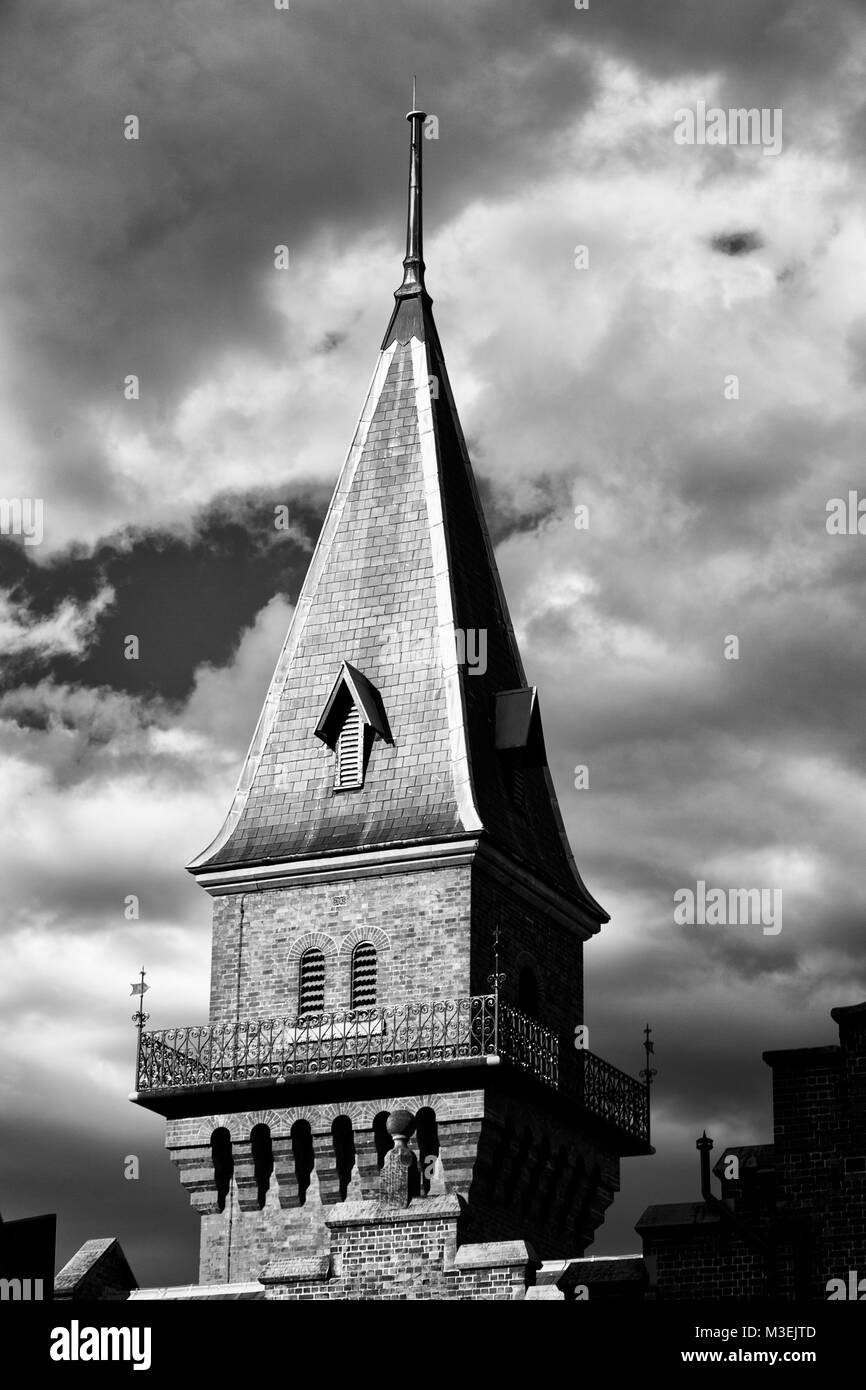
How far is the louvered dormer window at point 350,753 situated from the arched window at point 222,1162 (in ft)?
22.7

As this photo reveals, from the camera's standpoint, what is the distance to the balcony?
49844 mm

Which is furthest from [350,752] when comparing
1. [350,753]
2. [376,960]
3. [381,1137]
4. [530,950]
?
[381,1137]

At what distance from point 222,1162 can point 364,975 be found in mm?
4201

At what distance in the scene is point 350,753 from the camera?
54.3 metres

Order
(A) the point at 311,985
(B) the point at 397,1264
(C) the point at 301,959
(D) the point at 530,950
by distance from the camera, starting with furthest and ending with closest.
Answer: (D) the point at 530,950 → (C) the point at 301,959 → (A) the point at 311,985 → (B) the point at 397,1264

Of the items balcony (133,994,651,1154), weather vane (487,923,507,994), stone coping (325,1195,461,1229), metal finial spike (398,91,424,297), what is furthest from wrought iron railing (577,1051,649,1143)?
metal finial spike (398,91,424,297)

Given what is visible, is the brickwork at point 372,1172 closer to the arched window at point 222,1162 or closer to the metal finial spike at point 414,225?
the arched window at point 222,1162

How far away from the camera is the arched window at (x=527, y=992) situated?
173ft

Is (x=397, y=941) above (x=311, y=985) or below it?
above

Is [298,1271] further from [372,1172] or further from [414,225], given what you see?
[414,225]

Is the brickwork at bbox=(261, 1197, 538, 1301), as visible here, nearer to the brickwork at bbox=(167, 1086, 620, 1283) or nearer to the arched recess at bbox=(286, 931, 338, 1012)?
the brickwork at bbox=(167, 1086, 620, 1283)

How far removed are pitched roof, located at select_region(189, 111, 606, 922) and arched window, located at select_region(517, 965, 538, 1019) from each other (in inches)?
78.8
